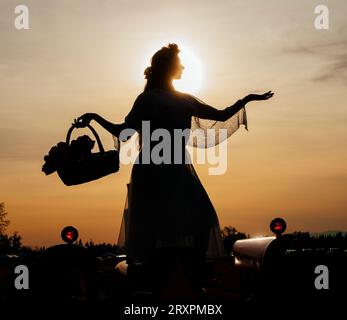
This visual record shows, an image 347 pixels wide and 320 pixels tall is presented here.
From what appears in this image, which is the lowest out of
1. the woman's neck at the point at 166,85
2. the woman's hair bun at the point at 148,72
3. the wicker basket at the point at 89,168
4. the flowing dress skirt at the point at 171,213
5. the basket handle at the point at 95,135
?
the flowing dress skirt at the point at 171,213

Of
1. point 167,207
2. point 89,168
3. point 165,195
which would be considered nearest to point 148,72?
point 89,168

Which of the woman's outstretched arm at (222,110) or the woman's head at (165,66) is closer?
the woman's head at (165,66)

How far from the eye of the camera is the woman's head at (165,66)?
828cm

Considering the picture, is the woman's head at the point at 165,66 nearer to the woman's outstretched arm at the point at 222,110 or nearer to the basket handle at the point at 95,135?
the woman's outstretched arm at the point at 222,110

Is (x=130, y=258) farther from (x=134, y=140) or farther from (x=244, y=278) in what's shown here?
(x=244, y=278)

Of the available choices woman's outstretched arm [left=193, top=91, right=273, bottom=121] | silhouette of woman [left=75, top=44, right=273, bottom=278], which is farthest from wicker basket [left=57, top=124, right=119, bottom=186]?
woman's outstretched arm [left=193, top=91, right=273, bottom=121]

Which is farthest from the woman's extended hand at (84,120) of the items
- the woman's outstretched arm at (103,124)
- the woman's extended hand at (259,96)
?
the woman's extended hand at (259,96)

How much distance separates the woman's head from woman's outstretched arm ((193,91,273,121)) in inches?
14.5

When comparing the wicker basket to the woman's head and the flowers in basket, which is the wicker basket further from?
the woman's head

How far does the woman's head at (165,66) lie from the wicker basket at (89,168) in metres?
0.90

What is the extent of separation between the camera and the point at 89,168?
796 cm

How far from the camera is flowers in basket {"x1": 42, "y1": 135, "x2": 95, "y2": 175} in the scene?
7.98 meters
